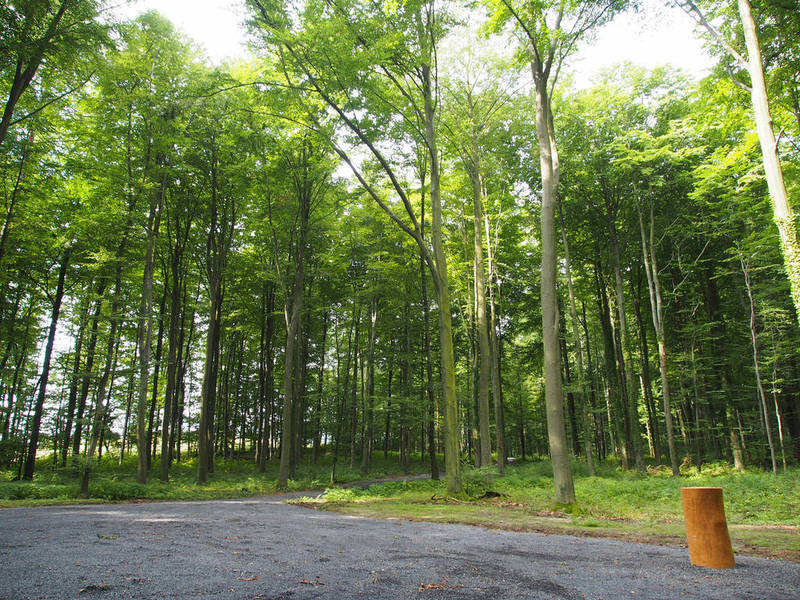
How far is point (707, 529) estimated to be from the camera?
12.0ft

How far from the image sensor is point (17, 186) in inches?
535

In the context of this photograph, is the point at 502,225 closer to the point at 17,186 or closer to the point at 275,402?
the point at 17,186

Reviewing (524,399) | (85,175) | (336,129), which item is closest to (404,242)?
(336,129)

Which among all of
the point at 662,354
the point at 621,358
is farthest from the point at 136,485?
the point at 621,358

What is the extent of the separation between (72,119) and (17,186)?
2839 mm

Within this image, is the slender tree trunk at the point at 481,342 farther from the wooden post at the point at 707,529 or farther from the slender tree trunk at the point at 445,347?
the wooden post at the point at 707,529

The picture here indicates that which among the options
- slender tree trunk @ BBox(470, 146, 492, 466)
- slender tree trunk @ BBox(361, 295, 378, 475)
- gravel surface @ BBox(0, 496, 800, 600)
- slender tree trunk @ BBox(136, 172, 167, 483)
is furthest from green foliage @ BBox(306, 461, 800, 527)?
slender tree trunk @ BBox(136, 172, 167, 483)

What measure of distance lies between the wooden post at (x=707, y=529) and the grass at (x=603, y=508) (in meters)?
1.06

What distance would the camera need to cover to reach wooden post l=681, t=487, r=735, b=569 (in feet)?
11.7

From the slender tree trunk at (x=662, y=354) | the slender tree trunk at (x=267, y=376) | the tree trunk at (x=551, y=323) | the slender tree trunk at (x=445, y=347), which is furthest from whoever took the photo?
the slender tree trunk at (x=267, y=376)

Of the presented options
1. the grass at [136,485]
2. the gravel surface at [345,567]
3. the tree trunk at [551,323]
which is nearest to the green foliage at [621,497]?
the tree trunk at [551,323]

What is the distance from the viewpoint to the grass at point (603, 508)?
5.69 metres

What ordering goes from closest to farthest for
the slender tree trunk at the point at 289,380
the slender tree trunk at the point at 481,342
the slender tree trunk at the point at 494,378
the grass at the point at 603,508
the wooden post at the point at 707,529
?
the wooden post at the point at 707,529
the grass at the point at 603,508
the slender tree trunk at the point at 481,342
the slender tree trunk at the point at 289,380
the slender tree trunk at the point at 494,378

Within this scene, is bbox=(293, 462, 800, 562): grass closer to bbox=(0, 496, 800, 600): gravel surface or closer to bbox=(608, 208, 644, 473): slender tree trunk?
bbox=(0, 496, 800, 600): gravel surface
